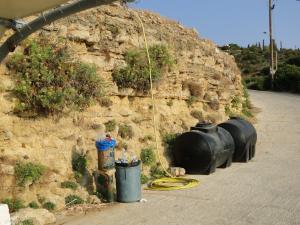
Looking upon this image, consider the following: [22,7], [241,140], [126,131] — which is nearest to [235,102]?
[241,140]

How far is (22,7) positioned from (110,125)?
5012 millimetres

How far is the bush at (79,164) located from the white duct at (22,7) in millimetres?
3574

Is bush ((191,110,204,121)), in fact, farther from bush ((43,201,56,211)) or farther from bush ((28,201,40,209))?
bush ((28,201,40,209))

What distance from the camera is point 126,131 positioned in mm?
10836

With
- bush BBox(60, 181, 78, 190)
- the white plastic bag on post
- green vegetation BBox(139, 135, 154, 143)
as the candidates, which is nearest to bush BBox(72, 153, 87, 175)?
bush BBox(60, 181, 78, 190)

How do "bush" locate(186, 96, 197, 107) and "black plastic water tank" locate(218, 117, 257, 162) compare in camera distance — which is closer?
"black plastic water tank" locate(218, 117, 257, 162)

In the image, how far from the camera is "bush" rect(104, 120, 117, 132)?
10334mm

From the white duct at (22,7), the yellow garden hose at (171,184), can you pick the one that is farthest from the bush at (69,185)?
the white duct at (22,7)

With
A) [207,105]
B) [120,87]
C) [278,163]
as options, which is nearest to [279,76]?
[207,105]

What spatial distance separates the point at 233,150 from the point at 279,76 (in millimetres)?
28860

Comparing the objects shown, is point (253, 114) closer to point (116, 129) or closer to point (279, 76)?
point (116, 129)

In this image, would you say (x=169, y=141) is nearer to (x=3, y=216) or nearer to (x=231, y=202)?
(x=231, y=202)

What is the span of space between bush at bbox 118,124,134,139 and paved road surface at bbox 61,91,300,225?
1.84 meters

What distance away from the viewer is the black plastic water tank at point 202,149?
11094 millimetres
